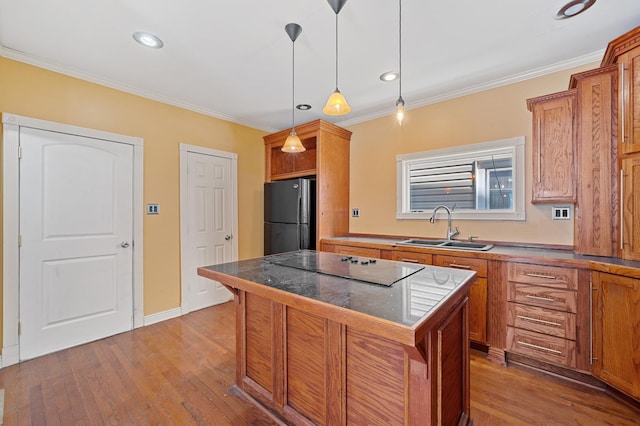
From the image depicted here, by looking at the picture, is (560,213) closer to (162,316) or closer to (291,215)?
(291,215)

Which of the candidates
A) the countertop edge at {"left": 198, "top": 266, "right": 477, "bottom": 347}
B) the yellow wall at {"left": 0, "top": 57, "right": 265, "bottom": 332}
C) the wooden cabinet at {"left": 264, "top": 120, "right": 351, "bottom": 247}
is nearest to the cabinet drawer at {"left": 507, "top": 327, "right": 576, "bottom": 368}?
the countertop edge at {"left": 198, "top": 266, "right": 477, "bottom": 347}

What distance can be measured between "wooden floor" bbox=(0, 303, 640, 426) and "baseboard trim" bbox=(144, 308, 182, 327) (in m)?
0.46

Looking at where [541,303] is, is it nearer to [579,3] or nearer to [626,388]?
[626,388]

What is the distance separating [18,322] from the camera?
7.61ft

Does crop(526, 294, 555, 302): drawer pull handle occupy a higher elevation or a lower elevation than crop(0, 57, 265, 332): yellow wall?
lower

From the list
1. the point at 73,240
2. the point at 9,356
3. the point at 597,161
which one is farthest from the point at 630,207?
the point at 9,356

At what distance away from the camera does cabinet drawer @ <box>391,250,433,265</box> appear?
2.69 meters

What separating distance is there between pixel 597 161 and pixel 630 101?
0.44m

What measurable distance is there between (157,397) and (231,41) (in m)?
2.70

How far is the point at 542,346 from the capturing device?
2.10 meters

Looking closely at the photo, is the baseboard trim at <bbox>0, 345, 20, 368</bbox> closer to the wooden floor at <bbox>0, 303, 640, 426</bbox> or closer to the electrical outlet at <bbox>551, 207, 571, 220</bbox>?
the wooden floor at <bbox>0, 303, 640, 426</bbox>

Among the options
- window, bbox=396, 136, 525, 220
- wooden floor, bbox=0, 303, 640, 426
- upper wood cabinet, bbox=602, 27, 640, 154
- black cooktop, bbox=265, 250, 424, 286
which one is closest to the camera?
black cooktop, bbox=265, 250, 424, 286

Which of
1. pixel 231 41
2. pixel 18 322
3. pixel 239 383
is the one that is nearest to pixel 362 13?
pixel 231 41

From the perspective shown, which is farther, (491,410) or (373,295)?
(491,410)
